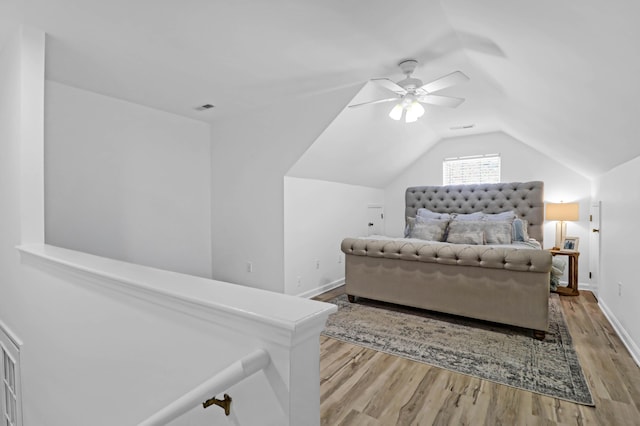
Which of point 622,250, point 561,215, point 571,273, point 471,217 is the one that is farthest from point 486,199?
point 622,250

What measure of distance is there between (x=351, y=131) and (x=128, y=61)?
2194 mm

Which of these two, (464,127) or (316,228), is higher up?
(464,127)

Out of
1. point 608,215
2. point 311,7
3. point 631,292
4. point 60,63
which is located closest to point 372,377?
point 631,292

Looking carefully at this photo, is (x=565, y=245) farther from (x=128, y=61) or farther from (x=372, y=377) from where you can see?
(x=128, y=61)

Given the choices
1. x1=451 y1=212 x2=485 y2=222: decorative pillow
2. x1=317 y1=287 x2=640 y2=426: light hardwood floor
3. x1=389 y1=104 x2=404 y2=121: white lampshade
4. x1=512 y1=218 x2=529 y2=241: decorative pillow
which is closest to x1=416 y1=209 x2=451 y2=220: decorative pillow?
x1=451 y1=212 x2=485 y2=222: decorative pillow

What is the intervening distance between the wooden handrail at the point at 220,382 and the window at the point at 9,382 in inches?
95.4

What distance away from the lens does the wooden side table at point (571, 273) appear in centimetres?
401

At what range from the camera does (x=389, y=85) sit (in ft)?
8.93

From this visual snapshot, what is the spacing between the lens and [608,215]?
10.8 ft

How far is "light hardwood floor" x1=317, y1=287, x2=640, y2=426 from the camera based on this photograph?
178 centimetres

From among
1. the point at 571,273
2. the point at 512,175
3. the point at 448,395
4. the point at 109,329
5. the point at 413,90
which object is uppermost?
the point at 413,90

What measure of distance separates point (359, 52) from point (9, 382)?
3764mm

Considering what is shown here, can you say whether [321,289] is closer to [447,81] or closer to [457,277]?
[457,277]

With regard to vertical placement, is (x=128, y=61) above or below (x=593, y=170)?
above
